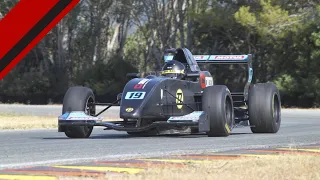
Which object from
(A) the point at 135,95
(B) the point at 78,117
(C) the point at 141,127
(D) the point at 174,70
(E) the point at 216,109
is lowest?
(C) the point at 141,127

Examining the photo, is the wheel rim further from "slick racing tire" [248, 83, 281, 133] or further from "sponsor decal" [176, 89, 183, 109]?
"sponsor decal" [176, 89, 183, 109]

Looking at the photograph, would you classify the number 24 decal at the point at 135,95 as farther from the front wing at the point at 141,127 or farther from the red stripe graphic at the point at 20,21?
the red stripe graphic at the point at 20,21

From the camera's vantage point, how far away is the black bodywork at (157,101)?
13.9 m

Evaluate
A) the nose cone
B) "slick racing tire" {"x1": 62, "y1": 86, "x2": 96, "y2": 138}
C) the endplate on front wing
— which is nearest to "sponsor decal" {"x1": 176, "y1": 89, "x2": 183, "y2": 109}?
the nose cone

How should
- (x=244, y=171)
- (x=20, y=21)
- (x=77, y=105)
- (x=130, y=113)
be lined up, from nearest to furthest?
(x=20, y=21) → (x=244, y=171) → (x=130, y=113) → (x=77, y=105)

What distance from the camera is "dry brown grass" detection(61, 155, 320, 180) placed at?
668 cm

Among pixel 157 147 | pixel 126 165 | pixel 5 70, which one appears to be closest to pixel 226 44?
pixel 157 147

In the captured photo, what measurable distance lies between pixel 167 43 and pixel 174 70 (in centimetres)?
3404

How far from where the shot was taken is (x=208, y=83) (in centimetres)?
1664

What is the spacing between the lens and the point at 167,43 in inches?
1954

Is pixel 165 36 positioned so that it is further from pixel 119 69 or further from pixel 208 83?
pixel 208 83

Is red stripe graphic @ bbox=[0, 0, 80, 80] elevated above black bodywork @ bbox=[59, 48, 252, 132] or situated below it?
above

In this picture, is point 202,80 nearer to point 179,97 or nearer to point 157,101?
point 179,97

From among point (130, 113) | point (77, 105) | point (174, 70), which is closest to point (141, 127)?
point (130, 113)
